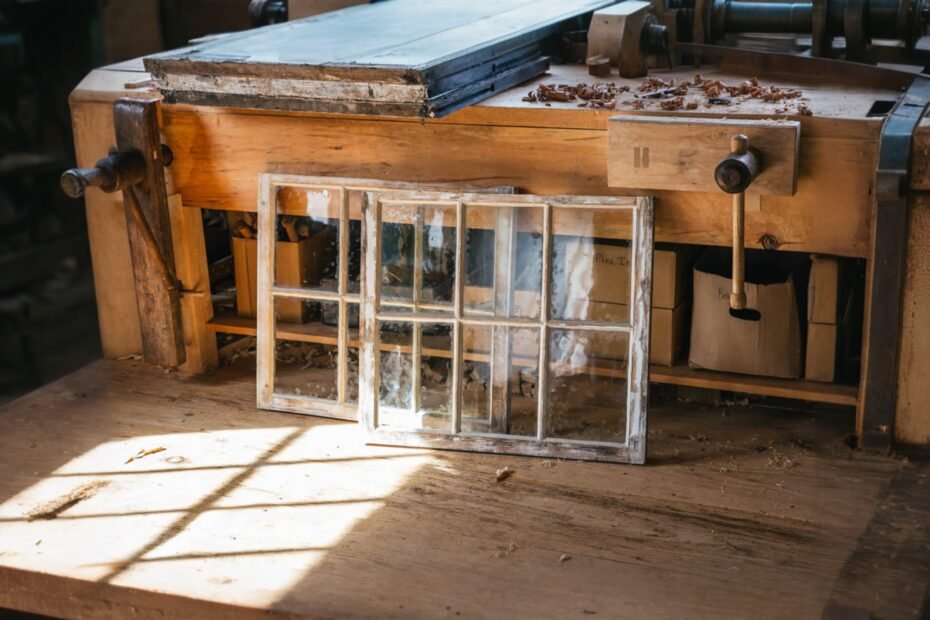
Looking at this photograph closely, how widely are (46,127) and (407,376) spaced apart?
3231 millimetres

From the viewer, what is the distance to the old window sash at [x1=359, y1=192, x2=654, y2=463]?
2.93 meters

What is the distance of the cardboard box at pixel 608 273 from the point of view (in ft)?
10.1

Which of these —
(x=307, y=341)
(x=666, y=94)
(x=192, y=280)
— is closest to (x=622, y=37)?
(x=666, y=94)

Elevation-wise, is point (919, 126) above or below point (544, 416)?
above

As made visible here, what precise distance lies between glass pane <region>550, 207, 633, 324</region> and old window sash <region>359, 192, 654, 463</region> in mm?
43

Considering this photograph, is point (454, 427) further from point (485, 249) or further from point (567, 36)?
point (567, 36)

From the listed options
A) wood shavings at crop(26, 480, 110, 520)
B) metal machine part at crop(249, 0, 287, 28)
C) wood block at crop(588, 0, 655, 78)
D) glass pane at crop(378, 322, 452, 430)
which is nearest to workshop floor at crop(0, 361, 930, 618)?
wood shavings at crop(26, 480, 110, 520)

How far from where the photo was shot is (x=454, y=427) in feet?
10.1

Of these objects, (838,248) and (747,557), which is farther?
Result: (838,248)

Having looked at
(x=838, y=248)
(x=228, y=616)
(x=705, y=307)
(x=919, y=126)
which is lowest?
(x=228, y=616)

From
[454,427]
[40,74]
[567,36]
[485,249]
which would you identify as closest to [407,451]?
[454,427]

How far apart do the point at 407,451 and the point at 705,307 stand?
3.02ft

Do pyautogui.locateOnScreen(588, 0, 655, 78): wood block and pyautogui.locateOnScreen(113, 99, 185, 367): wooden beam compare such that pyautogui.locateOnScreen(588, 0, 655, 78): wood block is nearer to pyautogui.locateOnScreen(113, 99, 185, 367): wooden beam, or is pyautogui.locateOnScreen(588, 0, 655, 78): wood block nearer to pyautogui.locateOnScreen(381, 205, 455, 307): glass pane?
pyautogui.locateOnScreen(381, 205, 455, 307): glass pane

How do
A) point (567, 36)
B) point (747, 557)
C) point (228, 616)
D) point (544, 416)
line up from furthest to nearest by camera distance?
point (567, 36) → point (544, 416) → point (747, 557) → point (228, 616)
